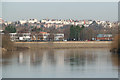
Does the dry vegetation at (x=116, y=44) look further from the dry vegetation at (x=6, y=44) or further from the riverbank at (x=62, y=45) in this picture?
the riverbank at (x=62, y=45)

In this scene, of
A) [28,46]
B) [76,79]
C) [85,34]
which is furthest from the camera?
[85,34]

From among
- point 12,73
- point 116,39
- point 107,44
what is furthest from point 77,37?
point 12,73

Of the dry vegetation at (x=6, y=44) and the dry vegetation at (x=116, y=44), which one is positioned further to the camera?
the dry vegetation at (x=6, y=44)

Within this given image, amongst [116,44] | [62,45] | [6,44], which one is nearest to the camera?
[116,44]

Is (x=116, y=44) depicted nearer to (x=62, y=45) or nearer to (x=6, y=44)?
(x=6, y=44)

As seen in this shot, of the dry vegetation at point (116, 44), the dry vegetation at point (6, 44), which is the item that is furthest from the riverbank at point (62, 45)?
the dry vegetation at point (116, 44)

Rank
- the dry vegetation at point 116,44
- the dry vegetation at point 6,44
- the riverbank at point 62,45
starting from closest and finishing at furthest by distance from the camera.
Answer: the dry vegetation at point 116,44
the dry vegetation at point 6,44
the riverbank at point 62,45

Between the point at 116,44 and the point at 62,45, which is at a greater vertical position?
the point at 116,44

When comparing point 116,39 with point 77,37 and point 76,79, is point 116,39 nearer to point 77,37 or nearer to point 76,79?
point 76,79

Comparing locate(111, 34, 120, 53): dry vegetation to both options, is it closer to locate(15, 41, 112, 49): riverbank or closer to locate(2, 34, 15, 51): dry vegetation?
locate(2, 34, 15, 51): dry vegetation

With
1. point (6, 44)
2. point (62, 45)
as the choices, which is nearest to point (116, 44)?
point (6, 44)

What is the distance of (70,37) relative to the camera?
69.5 meters

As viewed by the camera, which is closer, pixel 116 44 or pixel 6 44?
pixel 116 44

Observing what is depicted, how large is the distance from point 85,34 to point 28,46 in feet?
59.6
